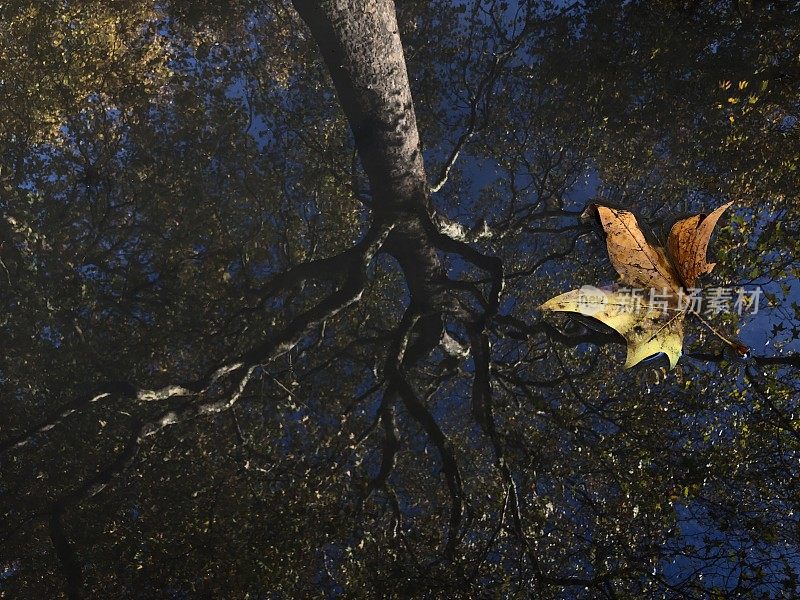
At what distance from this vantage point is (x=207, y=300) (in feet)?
8.93

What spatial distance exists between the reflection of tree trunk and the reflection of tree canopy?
2cm

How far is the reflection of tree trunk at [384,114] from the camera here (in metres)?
2.90

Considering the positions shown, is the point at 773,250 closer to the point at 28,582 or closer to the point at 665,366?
the point at 665,366

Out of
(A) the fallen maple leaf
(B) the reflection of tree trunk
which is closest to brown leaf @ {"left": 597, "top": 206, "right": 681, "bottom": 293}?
(A) the fallen maple leaf

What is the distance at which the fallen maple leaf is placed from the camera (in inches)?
96.3

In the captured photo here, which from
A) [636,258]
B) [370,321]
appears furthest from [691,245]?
[370,321]

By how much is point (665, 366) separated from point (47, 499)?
2.91 metres

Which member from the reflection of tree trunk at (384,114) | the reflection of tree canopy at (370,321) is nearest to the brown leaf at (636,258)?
the reflection of tree canopy at (370,321)

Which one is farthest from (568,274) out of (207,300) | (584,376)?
(207,300)

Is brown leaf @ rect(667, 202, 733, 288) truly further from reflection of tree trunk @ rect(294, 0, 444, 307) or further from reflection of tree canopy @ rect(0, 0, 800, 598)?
reflection of tree trunk @ rect(294, 0, 444, 307)

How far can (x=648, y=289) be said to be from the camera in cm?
244

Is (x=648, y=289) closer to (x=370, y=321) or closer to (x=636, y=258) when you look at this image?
(x=636, y=258)

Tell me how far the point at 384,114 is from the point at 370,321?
1193mm

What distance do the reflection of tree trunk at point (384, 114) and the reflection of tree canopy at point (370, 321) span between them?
0.02 m
